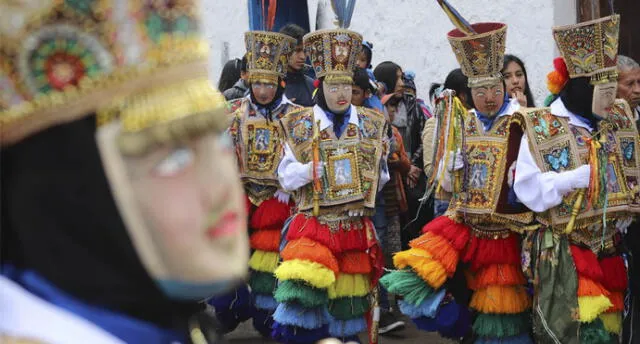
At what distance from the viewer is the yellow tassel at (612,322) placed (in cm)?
536

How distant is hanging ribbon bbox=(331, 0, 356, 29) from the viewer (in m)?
6.78

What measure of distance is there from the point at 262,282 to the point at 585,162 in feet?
8.76

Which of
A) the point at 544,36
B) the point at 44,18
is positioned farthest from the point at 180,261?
the point at 544,36

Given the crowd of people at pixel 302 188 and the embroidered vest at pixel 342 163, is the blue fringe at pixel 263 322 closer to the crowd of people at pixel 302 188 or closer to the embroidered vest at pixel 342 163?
the crowd of people at pixel 302 188

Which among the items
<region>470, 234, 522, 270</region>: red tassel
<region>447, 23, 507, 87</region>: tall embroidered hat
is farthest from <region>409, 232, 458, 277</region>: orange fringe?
<region>447, 23, 507, 87</region>: tall embroidered hat

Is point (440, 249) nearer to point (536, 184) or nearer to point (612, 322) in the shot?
point (536, 184)

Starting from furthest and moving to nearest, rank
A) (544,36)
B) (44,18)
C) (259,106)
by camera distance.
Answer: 1. (544,36)
2. (259,106)
3. (44,18)

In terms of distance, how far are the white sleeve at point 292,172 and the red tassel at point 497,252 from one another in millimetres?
1190

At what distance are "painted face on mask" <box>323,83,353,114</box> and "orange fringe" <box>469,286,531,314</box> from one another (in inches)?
58.8

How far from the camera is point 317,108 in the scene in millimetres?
6312

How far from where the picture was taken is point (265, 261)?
22.7ft

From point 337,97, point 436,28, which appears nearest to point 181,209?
point 337,97

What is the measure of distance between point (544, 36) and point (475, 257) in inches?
138

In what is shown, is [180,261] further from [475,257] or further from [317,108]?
[317,108]
